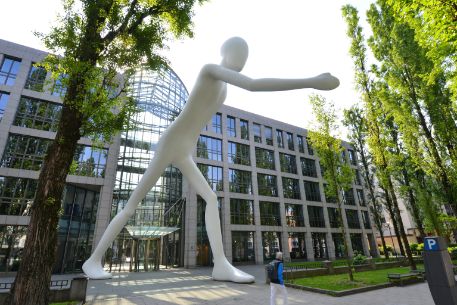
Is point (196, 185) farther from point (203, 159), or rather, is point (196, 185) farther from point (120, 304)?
point (203, 159)

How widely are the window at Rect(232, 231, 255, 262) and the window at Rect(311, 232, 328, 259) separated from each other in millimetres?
9076

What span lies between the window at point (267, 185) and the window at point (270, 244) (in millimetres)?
4300

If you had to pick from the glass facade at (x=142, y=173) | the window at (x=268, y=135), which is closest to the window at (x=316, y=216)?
the window at (x=268, y=135)

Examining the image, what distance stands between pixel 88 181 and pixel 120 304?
14.8 m

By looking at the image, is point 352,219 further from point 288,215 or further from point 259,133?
point 259,133

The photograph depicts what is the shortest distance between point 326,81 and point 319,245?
3113 cm

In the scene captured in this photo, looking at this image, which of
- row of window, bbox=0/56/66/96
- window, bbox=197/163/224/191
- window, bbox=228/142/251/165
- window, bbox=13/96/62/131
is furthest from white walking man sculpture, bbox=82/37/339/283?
window, bbox=228/142/251/165

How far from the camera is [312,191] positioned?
1341 inches

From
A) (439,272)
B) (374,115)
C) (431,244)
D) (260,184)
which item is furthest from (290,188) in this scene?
(439,272)

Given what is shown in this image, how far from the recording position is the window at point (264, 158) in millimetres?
30684

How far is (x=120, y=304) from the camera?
289 inches

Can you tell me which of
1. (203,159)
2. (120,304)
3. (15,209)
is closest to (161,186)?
(203,159)

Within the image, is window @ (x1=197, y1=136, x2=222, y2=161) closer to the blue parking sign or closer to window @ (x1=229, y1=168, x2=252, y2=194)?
window @ (x1=229, y1=168, x2=252, y2=194)

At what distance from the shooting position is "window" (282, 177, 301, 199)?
31.3 metres
